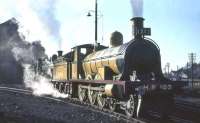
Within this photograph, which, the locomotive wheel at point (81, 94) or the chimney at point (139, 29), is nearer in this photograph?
the chimney at point (139, 29)

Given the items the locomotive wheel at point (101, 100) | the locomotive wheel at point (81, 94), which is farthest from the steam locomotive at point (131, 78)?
the locomotive wheel at point (81, 94)

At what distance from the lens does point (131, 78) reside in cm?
1502

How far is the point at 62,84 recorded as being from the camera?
25.7 metres

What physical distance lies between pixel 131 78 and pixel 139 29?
207 cm

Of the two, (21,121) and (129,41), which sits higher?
(129,41)

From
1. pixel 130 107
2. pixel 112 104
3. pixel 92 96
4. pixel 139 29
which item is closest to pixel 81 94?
pixel 92 96

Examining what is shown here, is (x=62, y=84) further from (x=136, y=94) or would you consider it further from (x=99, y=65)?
(x=136, y=94)

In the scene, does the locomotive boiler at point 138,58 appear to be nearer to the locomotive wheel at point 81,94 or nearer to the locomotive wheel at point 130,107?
the locomotive wheel at point 130,107

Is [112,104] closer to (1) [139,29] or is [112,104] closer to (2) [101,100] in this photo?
(2) [101,100]

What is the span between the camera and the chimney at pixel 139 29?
15.5m

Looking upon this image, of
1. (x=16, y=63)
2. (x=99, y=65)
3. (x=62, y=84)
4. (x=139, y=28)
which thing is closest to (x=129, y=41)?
(x=139, y=28)

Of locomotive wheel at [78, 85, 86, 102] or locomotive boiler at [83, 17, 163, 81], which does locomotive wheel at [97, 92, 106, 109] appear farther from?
locomotive wheel at [78, 85, 86, 102]

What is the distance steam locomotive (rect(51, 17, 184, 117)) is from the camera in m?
14.0

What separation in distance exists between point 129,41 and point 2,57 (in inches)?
1985
